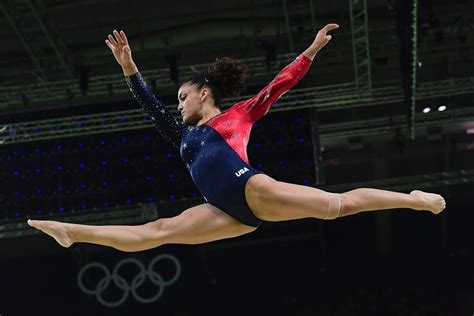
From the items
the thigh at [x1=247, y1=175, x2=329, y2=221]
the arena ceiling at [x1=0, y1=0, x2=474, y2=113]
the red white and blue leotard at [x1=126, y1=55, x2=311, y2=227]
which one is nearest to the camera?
the thigh at [x1=247, y1=175, x2=329, y2=221]

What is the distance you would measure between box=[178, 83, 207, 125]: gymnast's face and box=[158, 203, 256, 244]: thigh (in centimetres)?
53

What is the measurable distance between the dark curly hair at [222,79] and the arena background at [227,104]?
12.7 ft

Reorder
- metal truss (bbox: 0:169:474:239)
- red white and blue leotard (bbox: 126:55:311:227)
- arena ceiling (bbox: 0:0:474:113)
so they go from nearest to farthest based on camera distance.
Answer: red white and blue leotard (bbox: 126:55:311:227), arena ceiling (bbox: 0:0:474:113), metal truss (bbox: 0:169:474:239)

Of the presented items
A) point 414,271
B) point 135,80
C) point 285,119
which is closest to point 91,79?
point 285,119

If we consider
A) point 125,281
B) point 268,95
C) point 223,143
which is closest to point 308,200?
point 223,143

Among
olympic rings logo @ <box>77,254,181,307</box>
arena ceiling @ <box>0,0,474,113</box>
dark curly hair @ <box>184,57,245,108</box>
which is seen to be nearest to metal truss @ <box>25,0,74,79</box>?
arena ceiling @ <box>0,0,474,113</box>

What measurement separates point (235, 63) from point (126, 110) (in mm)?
5750

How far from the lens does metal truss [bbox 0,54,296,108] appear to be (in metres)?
8.79

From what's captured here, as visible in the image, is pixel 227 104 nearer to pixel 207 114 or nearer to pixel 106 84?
pixel 106 84

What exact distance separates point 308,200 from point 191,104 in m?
0.89

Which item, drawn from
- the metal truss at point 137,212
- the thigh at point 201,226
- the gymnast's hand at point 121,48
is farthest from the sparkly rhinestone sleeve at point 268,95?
the metal truss at point 137,212

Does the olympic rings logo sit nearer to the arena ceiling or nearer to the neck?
the arena ceiling

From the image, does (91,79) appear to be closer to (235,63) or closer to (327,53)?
(327,53)

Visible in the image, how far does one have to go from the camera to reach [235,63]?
4.00 m
